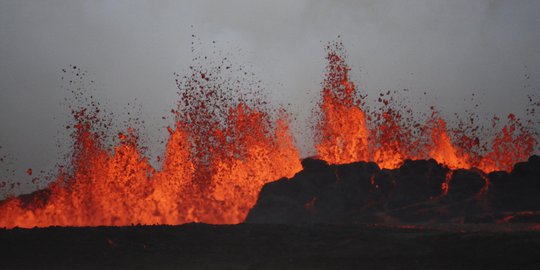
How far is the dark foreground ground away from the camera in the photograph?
87.6 feet

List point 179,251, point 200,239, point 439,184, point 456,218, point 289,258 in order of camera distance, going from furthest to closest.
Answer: point 439,184
point 456,218
point 200,239
point 179,251
point 289,258

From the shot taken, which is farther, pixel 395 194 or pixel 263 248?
pixel 395 194

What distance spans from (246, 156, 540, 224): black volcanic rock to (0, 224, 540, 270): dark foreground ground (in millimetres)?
14257

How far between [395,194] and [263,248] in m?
23.6

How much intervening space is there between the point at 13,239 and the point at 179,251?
9131 mm

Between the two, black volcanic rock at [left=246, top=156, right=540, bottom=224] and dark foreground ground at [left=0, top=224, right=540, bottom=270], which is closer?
dark foreground ground at [left=0, top=224, right=540, bottom=270]

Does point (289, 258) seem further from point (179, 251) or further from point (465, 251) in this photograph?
point (465, 251)

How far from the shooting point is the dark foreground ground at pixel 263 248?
1051 inches

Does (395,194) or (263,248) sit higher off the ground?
(395,194)

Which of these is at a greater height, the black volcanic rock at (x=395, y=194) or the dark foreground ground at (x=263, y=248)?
the black volcanic rock at (x=395, y=194)

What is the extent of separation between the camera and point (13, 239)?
106ft

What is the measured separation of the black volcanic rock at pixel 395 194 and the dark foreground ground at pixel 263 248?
14257 mm

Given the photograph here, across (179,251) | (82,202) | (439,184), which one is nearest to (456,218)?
(439,184)

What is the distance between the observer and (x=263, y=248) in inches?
1250
